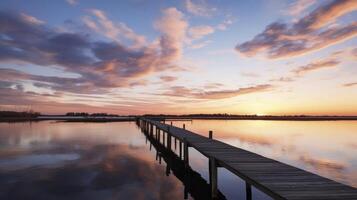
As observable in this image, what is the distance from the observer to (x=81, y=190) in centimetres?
1262

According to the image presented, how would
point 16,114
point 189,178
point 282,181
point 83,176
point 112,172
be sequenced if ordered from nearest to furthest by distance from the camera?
point 282,181
point 83,176
point 189,178
point 112,172
point 16,114

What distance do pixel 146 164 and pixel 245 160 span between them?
29.7 ft

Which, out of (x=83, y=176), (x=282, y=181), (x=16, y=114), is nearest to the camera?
(x=282, y=181)

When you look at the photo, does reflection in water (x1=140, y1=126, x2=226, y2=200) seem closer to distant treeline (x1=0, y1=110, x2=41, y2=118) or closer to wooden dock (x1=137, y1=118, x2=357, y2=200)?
wooden dock (x1=137, y1=118, x2=357, y2=200)

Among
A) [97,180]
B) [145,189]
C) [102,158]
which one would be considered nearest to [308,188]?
[145,189]

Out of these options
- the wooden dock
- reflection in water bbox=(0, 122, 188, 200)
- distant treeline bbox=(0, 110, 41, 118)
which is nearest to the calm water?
reflection in water bbox=(0, 122, 188, 200)

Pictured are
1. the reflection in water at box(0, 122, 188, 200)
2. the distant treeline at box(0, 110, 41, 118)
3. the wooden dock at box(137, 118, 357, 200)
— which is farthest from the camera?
the distant treeline at box(0, 110, 41, 118)

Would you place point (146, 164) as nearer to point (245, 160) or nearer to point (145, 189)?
point (145, 189)

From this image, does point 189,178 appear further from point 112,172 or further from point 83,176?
point 83,176

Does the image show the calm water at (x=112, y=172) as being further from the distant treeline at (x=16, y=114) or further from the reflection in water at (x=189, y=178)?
the distant treeline at (x=16, y=114)

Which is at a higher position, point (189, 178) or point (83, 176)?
point (83, 176)

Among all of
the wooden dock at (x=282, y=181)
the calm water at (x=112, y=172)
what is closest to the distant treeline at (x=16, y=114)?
the calm water at (x=112, y=172)

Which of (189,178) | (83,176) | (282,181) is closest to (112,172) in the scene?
(83,176)

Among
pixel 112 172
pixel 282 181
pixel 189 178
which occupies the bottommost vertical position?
pixel 189 178
